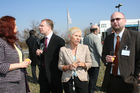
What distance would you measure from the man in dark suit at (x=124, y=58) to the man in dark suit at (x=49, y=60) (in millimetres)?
1184

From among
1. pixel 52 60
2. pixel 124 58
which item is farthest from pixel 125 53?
pixel 52 60

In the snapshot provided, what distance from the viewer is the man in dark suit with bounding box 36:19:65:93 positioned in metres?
3.23

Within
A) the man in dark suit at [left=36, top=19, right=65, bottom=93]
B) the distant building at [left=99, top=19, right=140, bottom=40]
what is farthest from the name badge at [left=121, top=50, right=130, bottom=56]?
the distant building at [left=99, top=19, right=140, bottom=40]

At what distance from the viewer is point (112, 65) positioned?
269cm

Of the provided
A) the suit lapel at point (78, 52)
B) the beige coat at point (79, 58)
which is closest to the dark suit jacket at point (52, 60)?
the beige coat at point (79, 58)

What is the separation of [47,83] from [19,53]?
108cm

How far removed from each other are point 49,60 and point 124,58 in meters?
1.53

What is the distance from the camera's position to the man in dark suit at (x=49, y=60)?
3234 millimetres

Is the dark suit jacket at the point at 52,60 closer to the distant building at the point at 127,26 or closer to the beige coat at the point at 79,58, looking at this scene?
the beige coat at the point at 79,58

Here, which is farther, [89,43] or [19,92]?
[89,43]

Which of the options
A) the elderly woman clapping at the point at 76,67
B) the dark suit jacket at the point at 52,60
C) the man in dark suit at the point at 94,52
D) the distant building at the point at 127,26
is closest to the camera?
the elderly woman clapping at the point at 76,67

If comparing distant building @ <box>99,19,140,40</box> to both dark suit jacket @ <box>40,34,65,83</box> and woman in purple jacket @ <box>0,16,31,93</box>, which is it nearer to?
dark suit jacket @ <box>40,34,65,83</box>

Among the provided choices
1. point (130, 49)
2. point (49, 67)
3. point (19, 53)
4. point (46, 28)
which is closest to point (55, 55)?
point (49, 67)

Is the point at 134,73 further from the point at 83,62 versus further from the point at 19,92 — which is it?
the point at 19,92
